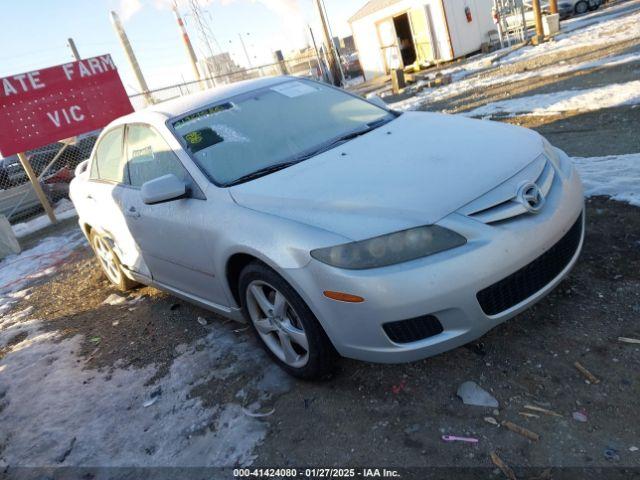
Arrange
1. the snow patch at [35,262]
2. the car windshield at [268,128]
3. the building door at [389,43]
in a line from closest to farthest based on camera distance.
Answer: the car windshield at [268,128]
the snow patch at [35,262]
the building door at [389,43]

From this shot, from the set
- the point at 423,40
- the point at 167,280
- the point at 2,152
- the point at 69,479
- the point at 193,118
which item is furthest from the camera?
the point at 423,40

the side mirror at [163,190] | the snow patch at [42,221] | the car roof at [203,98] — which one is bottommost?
the snow patch at [42,221]

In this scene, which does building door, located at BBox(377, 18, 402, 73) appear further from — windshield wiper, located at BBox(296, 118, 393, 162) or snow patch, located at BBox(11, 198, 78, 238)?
windshield wiper, located at BBox(296, 118, 393, 162)

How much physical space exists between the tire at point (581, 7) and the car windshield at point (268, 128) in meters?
26.4

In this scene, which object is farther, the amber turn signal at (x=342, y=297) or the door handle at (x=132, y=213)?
the door handle at (x=132, y=213)

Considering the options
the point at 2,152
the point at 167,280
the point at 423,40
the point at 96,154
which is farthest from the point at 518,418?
the point at 423,40

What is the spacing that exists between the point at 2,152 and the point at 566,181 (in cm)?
1025

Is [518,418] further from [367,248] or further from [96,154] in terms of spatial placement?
[96,154]

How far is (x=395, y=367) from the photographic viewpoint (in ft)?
8.91

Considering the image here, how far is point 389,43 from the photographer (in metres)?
20.4

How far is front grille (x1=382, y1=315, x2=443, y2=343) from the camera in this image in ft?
7.18

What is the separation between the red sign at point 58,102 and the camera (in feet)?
31.0

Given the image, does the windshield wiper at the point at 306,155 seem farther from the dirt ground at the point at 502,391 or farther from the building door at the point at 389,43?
the building door at the point at 389,43

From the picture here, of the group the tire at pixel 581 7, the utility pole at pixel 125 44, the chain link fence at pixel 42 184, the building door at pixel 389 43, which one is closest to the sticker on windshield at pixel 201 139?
the chain link fence at pixel 42 184
